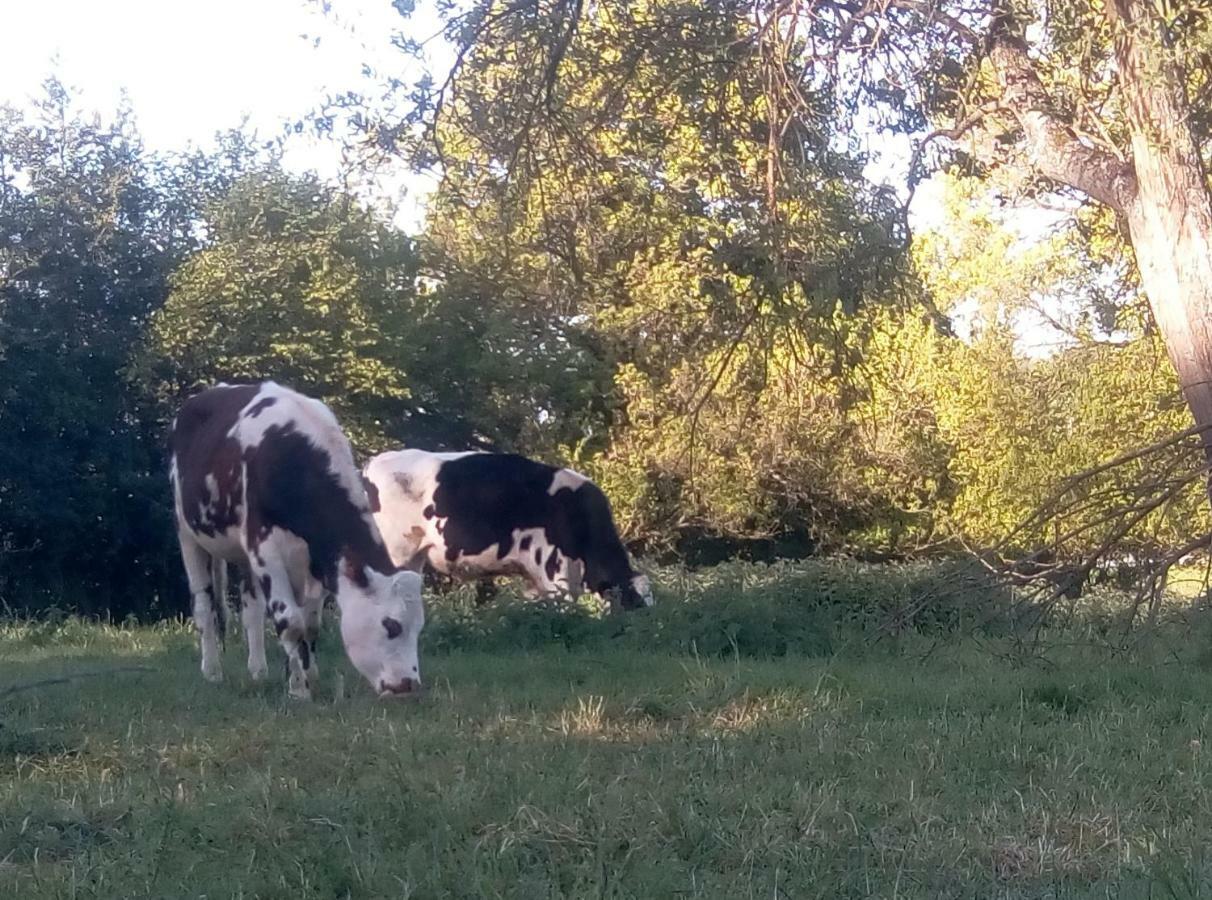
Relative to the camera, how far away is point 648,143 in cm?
941

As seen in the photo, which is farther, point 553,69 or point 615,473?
point 615,473

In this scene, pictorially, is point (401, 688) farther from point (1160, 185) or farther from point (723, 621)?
point (1160, 185)

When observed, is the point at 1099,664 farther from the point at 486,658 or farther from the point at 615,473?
the point at 615,473

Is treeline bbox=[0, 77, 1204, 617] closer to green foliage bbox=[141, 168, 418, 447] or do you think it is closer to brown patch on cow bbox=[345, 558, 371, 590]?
green foliage bbox=[141, 168, 418, 447]

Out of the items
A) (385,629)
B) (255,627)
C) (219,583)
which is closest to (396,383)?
(219,583)

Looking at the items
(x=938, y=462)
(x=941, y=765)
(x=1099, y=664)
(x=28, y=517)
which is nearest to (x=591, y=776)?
(x=941, y=765)

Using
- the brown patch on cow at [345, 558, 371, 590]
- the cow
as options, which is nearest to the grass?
the cow

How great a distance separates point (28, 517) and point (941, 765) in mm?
18463

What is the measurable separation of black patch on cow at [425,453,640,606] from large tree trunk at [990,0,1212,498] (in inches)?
336

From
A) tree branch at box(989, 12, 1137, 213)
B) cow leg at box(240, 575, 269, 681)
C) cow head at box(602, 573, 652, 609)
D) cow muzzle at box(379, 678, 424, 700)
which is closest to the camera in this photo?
tree branch at box(989, 12, 1137, 213)

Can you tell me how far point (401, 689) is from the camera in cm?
880

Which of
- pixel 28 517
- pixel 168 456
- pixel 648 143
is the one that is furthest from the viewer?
pixel 28 517

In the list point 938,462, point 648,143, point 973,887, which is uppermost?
point 648,143

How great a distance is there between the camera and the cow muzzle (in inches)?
345
